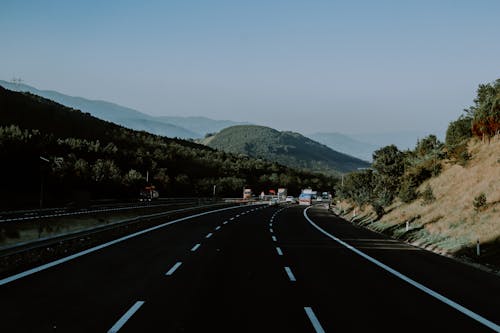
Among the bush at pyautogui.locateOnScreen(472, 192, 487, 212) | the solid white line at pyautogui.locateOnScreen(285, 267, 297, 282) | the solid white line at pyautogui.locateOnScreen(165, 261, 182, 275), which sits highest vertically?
the bush at pyautogui.locateOnScreen(472, 192, 487, 212)

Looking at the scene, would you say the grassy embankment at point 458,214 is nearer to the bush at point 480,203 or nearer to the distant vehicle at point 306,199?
the bush at point 480,203

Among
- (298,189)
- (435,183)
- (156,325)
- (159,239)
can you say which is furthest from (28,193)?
(298,189)

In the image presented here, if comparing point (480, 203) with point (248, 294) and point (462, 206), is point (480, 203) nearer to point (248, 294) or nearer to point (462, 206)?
point (462, 206)

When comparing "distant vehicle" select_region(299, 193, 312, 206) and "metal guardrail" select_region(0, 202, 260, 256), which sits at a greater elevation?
"distant vehicle" select_region(299, 193, 312, 206)

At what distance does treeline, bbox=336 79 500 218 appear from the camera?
39.0 meters

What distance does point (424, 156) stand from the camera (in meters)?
47.5

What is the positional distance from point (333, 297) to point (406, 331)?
2.53 m

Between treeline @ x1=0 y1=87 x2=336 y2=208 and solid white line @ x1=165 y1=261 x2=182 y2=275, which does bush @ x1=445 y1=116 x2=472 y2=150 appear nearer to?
treeline @ x1=0 y1=87 x2=336 y2=208

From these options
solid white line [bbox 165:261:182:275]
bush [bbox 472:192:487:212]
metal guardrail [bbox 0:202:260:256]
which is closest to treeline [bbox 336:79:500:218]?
bush [bbox 472:192:487:212]

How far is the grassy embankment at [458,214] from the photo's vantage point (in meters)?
19.1

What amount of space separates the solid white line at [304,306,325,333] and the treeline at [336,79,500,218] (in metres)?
28.0

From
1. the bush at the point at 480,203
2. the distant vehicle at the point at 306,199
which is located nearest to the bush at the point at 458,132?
the bush at the point at 480,203

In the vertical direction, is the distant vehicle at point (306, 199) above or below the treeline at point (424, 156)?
below

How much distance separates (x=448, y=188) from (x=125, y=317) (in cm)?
2922
